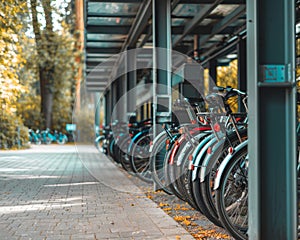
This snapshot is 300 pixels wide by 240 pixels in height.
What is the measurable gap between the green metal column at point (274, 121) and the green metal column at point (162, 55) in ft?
14.1

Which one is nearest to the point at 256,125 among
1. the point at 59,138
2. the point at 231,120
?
the point at 231,120

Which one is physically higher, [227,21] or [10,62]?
[227,21]

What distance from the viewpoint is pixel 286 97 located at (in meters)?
2.98

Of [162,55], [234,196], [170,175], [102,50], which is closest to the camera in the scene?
[234,196]

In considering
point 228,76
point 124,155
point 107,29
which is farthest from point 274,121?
point 228,76

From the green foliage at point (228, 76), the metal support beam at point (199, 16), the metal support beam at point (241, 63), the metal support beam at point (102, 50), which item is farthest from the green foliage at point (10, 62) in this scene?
the green foliage at point (228, 76)

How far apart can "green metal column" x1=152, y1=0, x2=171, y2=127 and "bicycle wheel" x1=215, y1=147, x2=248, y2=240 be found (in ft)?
10.6

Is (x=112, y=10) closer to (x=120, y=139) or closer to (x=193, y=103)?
(x=120, y=139)

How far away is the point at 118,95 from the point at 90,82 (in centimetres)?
656

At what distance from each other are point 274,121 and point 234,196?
1266mm

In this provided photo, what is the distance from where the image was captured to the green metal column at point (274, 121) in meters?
2.96

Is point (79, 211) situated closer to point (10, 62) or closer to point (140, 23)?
point (140, 23)

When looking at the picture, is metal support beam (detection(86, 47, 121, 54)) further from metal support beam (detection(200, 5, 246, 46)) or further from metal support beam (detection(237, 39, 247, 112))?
metal support beam (detection(237, 39, 247, 112))

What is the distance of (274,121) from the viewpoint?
2.97 meters
